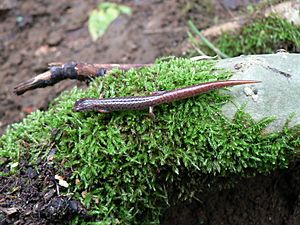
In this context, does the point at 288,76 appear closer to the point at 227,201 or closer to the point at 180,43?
the point at 227,201

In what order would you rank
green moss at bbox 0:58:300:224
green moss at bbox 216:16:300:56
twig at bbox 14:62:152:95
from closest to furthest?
green moss at bbox 0:58:300:224 < twig at bbox 14:62:152:95 < green moss at bbox 216:16:300:56

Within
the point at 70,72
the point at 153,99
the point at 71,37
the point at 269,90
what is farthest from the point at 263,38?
the point at 71,37

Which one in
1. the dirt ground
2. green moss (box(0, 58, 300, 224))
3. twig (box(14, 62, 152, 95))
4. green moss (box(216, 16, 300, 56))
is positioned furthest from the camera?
the dirt ground

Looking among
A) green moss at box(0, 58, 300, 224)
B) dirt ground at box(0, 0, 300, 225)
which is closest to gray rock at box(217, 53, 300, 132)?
green moss at box(0, 58, 300, 224)

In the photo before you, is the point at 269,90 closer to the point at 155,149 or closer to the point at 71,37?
the point at 155,149

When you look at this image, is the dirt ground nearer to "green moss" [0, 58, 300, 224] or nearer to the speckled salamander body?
"green moss" [0, 58, 300, 224]

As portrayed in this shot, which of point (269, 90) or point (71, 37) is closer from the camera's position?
point (269, 90)
